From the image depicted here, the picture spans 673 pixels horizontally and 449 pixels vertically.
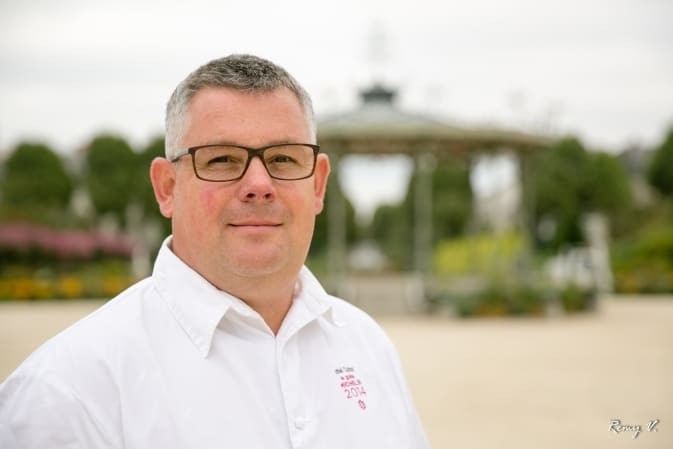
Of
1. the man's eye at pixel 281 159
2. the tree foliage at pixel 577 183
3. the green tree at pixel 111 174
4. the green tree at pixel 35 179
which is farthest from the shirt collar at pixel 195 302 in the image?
the green tree at pixel 35 179

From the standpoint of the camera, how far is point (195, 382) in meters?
1.76

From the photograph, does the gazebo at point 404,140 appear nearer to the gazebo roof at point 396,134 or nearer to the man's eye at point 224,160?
the gazebo roof at point 396,134

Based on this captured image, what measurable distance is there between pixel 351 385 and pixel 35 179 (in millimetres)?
45160

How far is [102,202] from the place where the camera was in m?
42.5

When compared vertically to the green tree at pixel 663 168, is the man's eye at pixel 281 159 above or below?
above

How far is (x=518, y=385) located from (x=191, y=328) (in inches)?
284

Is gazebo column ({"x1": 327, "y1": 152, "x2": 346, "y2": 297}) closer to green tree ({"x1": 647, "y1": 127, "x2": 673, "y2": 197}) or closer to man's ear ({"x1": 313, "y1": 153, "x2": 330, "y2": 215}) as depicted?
man's ear ({"x1": 313, "y1": 153, "x2": 330, "y2": 215})

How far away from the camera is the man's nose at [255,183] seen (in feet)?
6.19

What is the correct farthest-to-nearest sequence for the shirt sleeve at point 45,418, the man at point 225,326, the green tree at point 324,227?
the green tree at point 324,227
the man at point 225,326
the shirt sleeve at point 45,418

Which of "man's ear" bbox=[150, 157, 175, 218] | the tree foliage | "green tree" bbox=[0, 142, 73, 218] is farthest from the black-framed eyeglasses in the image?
"green tree" bbox=[0, 142, 73, 218]

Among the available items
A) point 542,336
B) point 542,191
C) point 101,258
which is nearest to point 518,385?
point 542,336

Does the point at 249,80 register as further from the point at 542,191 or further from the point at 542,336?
the point at 542,191
